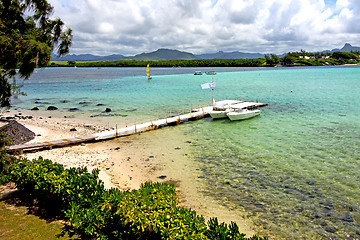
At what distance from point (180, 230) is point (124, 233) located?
7.16 ft

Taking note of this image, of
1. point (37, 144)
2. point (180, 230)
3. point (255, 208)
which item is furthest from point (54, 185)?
point (37, 144)

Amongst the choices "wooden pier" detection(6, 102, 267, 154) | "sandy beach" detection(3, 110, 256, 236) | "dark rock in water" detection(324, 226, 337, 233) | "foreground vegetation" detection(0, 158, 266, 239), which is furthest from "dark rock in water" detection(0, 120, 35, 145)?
"dark rock in water" detection(324, 226, 337, 233)

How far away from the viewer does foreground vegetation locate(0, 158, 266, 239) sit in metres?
7.21

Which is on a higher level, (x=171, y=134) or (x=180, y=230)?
(x=180, y=230)

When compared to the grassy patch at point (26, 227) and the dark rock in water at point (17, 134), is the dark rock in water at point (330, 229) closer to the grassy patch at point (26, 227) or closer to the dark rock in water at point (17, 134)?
the grassy patch at point (26, 227)

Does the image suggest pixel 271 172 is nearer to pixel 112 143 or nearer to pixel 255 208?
pixel 255 208

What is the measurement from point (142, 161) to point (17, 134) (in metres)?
16.2

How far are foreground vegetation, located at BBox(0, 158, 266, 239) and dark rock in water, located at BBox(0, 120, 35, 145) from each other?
1600cm

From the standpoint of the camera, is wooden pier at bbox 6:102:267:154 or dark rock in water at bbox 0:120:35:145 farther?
dark rock in water at bbox 0:120:35:145

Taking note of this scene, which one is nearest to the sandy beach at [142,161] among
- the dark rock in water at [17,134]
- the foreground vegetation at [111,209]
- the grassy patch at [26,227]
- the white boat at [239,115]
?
the dark rock in water at [17,134]

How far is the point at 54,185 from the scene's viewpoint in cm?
978

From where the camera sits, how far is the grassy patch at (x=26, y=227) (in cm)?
854

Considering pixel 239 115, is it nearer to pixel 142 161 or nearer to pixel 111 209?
pixel 142 161

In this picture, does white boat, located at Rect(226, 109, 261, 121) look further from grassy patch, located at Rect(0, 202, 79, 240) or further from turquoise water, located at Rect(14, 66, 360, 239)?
grassy patch, located at Rect(0, 202, 79, 240)
